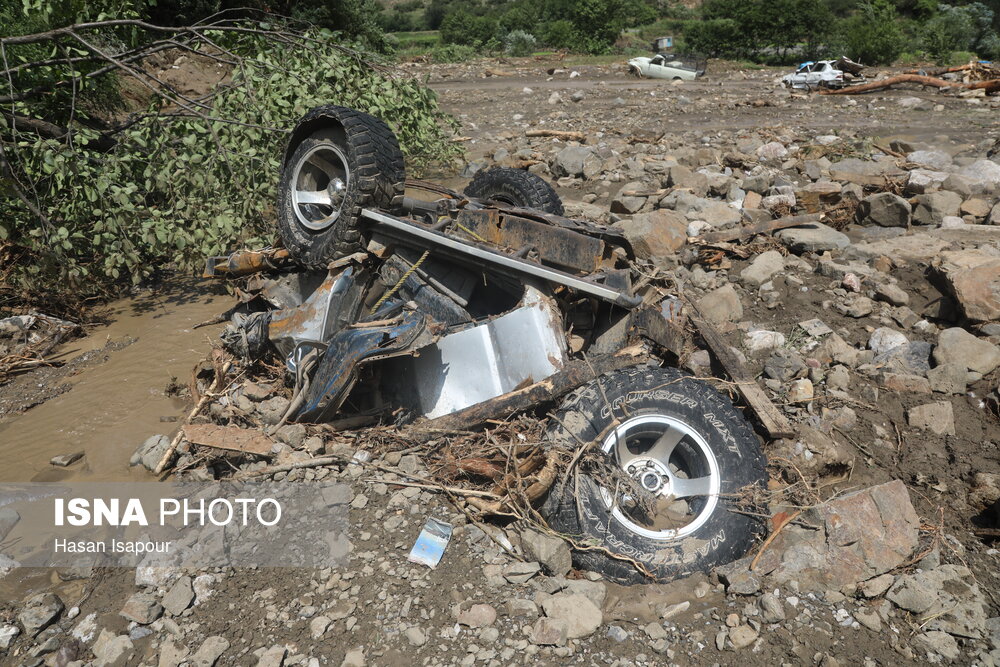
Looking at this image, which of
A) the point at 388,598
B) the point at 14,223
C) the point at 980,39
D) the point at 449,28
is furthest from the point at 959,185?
the point at 449,28

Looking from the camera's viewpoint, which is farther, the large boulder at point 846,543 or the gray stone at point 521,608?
the large boulder at point 846,543

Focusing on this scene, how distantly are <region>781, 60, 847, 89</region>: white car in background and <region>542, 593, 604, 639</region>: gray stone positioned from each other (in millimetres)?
16242

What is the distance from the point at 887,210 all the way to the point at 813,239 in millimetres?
1220

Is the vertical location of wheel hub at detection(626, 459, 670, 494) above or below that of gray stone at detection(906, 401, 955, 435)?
above

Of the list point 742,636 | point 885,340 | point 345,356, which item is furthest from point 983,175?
point 345,356

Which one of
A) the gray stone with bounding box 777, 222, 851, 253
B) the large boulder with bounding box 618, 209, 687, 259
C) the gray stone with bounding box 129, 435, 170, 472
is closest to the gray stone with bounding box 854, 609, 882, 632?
the large boulder with bounding box 618, 209, 687, 259

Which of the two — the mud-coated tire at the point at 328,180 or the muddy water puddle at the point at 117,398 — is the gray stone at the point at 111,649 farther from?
the mud-coated tire at the point at 328,180

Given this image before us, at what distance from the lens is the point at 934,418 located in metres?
3.82

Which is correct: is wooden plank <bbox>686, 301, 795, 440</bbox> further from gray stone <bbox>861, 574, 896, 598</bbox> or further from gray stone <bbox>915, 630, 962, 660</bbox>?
gray stone <bbox>915, 630, 962, 660</bbox>

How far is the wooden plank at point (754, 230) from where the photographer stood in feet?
19.3

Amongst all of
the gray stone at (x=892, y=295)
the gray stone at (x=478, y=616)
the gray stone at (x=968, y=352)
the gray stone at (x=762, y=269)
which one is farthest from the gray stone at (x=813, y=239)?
→ the gray stone at (x=478, y=616)

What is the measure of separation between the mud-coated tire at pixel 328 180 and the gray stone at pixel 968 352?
12.3 ft

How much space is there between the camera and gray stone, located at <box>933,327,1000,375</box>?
4.13 m

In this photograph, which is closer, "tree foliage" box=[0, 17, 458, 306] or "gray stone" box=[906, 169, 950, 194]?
"tree foliage" box=[0, 17, 458, 306]
